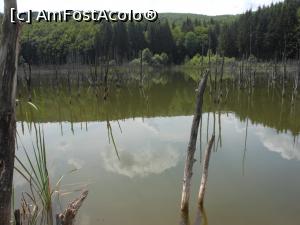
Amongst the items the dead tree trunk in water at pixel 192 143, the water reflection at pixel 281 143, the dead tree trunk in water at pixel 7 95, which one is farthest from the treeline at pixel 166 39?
the dead tree trunk in water at pixel 7 95

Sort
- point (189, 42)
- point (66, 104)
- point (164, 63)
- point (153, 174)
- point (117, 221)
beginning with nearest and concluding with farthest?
1. point (117, 221)
2. point (153, 174)
3. point (66, 104)
4. point (164, 63)
5. point (189, 42)

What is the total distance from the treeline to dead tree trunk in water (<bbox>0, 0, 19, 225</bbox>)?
52659mm

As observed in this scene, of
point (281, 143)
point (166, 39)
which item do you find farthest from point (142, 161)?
point (166, 39)

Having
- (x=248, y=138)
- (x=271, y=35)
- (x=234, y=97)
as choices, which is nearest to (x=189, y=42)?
(x=271, y=35)

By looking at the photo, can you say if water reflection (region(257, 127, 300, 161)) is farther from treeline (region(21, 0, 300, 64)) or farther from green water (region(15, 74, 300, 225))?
treeline (region(21, 0, 300, 64))

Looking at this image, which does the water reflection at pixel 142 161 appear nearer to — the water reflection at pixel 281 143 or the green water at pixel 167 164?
the green water at pixel 167 164

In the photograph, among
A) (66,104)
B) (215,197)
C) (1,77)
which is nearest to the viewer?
(1,77)

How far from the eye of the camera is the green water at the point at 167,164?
6.76m

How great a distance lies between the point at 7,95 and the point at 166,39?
82.6 m

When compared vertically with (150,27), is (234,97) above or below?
below

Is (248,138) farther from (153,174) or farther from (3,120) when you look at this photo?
(3,120)

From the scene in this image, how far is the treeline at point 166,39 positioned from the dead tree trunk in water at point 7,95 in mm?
52659

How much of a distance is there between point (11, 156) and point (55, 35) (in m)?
81.6

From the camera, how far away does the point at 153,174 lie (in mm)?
9031
